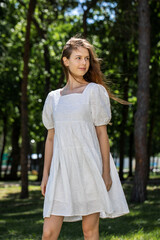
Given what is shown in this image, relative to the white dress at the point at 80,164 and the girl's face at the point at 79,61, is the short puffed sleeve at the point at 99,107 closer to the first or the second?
the white dress at the point at 80,164

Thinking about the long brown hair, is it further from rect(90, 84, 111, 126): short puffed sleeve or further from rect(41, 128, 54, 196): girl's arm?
rect(41, 128, 54, 196): girl's arm

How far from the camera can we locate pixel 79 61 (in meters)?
3.98

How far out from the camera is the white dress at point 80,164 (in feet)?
11.9

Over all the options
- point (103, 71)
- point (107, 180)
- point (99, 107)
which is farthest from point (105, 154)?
point (103, 71)

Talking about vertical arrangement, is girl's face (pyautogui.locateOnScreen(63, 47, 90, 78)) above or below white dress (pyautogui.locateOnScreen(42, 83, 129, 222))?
above

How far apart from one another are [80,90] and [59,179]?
0.80 metres

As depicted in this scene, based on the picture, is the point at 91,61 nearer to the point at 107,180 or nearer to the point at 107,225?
the point at 107,180

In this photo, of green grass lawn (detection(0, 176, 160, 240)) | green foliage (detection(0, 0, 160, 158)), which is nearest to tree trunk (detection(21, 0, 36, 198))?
green foliage (detection(0, 0, 160, 158))

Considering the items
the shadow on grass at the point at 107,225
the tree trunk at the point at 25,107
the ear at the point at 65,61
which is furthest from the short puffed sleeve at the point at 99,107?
the tree trunk at the point at 25,107

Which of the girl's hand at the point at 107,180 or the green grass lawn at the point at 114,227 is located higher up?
the girl's hand at the point at 107,180

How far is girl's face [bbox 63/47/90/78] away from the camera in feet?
13.0

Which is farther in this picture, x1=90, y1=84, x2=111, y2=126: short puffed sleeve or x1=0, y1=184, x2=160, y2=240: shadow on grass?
x1=0, y1=184, x2=160, y2=240: shadow on grass

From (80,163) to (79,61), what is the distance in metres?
0.92

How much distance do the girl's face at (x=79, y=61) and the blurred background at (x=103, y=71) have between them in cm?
41
